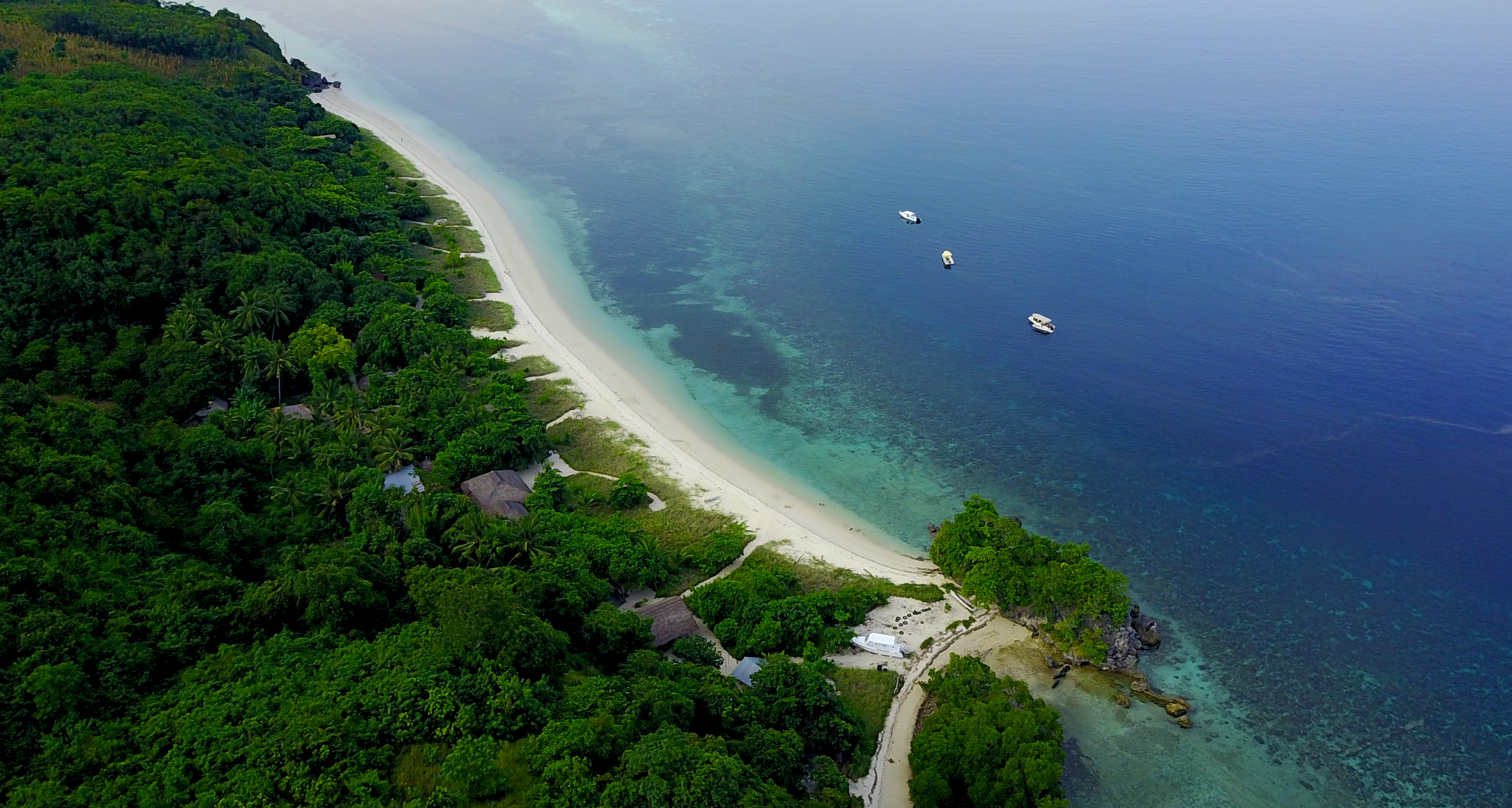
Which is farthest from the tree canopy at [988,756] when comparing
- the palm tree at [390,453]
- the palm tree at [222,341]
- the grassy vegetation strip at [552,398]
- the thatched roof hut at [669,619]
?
the palm tree at [222,341]

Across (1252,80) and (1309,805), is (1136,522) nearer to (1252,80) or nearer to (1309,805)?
(1309,805)

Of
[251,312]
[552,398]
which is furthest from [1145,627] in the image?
[251,312]

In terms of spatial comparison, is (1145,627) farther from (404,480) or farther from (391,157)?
(391,157)

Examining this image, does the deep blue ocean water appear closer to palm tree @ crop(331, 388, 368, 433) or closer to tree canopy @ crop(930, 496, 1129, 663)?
tree canopy @ crop(930, 496, 1129, 663)

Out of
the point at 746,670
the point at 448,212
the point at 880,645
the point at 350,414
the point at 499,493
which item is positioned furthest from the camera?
the point at 448,212

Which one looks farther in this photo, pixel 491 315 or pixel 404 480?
pixel 491 315

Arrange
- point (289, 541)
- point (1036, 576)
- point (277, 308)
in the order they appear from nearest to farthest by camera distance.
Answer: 1. point (1036, 576)
2. point (289, 541)
3. point (277, 308)

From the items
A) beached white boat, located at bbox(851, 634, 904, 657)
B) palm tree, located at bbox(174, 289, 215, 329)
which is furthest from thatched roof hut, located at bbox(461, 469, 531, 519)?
palm tree, located at bbox(174, 289, 215, 329)
